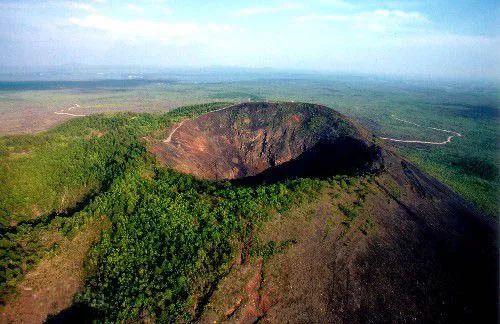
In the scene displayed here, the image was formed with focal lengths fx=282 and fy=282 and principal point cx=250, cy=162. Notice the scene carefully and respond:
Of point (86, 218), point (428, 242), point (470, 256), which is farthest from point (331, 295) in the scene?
point (86, 218)

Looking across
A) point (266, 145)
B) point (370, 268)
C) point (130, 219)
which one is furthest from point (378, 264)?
point (266, 145)

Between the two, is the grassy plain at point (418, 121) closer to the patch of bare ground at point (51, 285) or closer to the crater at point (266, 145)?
the crater at point (266, 145)

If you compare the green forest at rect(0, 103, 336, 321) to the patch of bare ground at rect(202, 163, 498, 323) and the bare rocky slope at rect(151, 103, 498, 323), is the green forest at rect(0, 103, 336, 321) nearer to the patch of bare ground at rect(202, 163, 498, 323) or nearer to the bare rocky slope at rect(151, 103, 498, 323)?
the patch of bare ground at rect(202, 163, 498, 323)

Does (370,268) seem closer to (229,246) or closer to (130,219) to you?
(229,246)

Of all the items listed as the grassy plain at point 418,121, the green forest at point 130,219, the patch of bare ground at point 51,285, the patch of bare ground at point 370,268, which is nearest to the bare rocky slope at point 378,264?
the patch of bare ground at point 370,268

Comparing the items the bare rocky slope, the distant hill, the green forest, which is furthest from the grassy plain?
the green forest

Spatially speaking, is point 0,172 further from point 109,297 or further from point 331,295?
point 331,295
